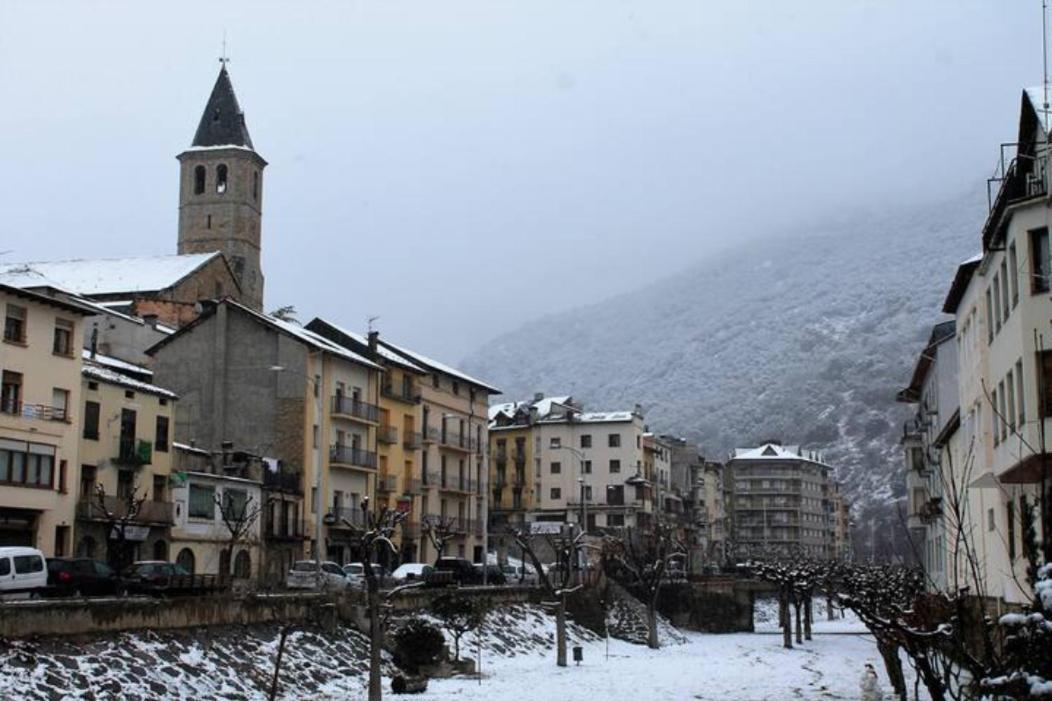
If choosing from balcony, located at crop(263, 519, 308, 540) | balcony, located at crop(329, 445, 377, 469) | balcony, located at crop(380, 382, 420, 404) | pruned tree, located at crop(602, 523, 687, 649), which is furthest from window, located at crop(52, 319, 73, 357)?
pruned tree, located at crop(602, 523, 687, 649)

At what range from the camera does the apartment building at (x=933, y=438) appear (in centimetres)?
6162

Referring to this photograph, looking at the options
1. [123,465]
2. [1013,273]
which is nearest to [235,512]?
[123,465]

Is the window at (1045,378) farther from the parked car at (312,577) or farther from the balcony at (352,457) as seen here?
the balcony at (352,457)

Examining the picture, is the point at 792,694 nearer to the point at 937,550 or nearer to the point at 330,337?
the point at 937,550

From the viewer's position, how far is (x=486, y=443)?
108m

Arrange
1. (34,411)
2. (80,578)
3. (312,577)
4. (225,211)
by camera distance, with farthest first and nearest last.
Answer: (225,211)
(312,577)
(34,411)
(80,578)

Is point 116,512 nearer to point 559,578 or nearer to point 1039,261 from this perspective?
point 559,578

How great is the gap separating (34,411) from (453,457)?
46.3 metres

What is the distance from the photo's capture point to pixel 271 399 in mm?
79250

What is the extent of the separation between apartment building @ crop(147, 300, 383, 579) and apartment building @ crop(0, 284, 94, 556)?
18.1 meters

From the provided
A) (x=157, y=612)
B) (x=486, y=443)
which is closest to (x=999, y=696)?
(x=157, y=612)

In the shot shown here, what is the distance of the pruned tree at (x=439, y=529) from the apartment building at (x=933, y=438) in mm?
29562

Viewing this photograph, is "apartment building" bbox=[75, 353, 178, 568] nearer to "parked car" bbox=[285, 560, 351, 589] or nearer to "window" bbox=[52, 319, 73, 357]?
"window" bbox=[52, 319, 73, 357]

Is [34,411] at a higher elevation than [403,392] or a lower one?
lower
